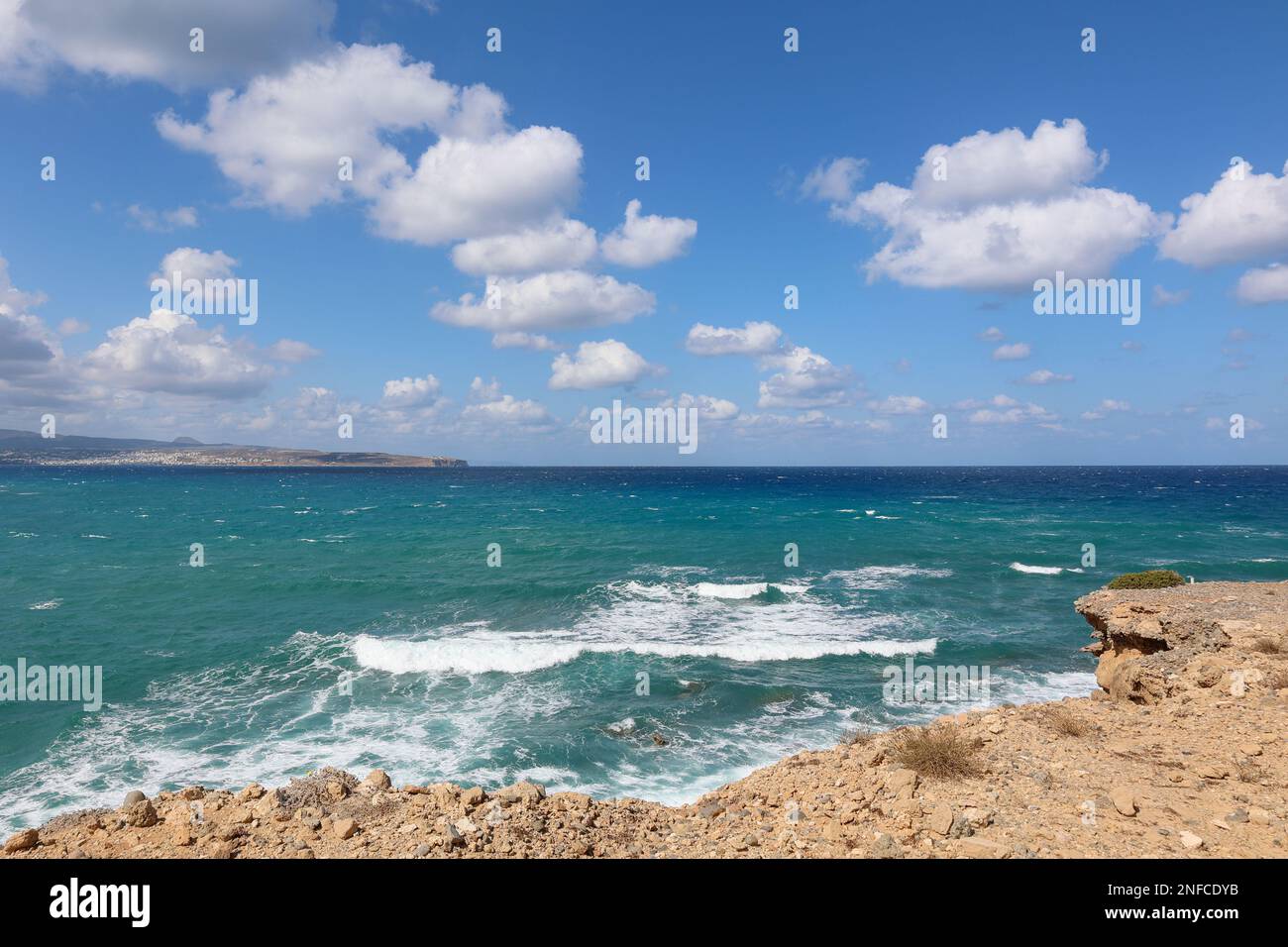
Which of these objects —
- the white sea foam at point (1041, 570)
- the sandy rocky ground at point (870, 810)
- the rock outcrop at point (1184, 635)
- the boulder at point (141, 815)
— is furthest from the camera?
the white sea foam at point (1041, 570)

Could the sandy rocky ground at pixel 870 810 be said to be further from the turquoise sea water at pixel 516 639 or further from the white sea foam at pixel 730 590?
the white sea foam at pixel 730 590

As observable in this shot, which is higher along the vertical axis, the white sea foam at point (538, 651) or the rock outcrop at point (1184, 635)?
the rock outcrop at point (1184, 635)

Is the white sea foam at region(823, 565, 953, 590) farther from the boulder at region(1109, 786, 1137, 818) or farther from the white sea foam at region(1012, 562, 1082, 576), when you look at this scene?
the boulder at region(1109, 786, 1137, 818)

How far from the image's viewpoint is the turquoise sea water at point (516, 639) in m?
14.9

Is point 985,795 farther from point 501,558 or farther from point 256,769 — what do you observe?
point 501,558

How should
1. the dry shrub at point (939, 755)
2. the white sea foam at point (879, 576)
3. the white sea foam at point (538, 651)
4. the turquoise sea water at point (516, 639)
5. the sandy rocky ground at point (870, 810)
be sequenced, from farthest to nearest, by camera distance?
the white sea foam at point (879, 576) → the white sea foam at point (538, 651) → the turquoise sea water at point (516, 639) → the dry shrub at point (939, 755) → the sandy rocky ground at point (870, 810)

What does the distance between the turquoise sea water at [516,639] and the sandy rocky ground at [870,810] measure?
4.89m

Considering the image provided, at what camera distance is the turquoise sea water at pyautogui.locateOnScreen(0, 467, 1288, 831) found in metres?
14.9

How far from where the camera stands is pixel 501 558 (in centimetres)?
4100

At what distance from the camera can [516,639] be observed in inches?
947

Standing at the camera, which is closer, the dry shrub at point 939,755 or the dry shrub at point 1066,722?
the dry shrub at point 939,755

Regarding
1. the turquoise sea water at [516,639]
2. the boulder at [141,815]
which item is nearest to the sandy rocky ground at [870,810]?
the boulder at [141,815]
